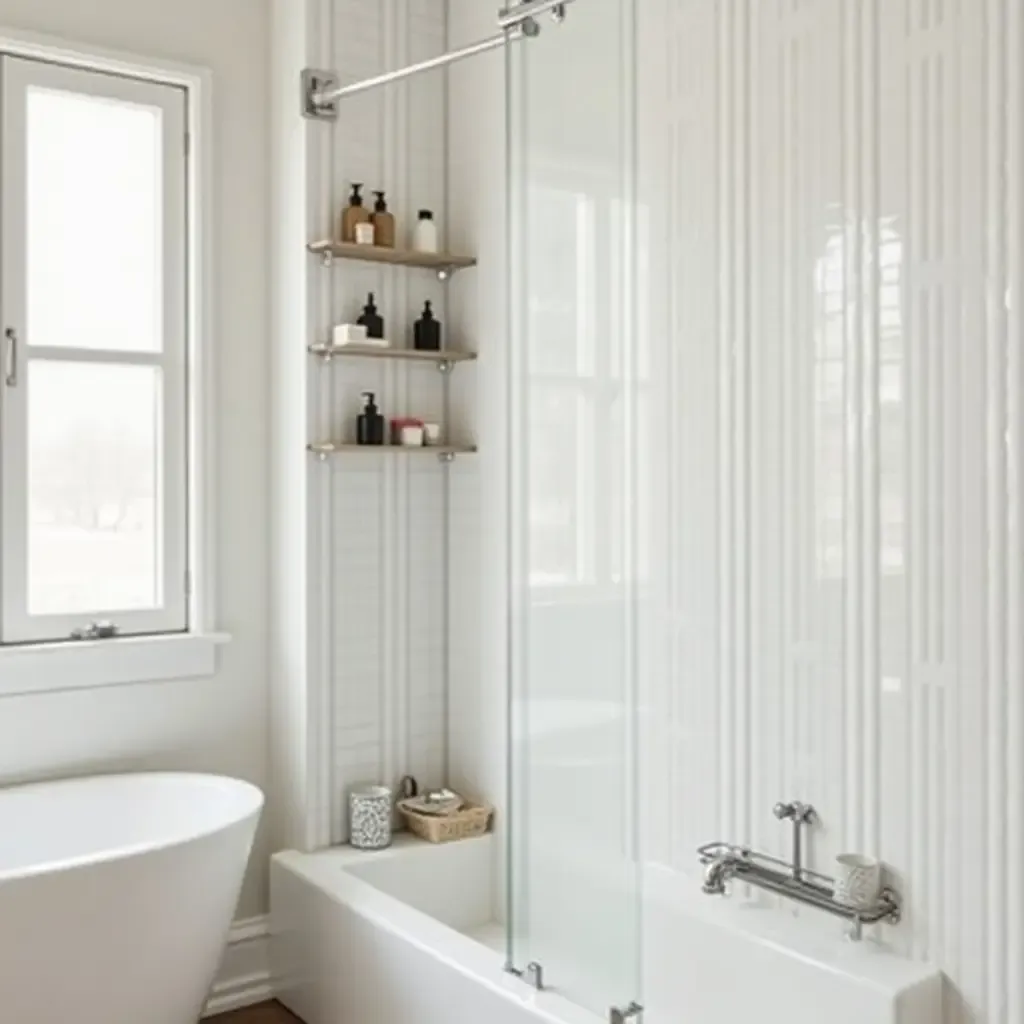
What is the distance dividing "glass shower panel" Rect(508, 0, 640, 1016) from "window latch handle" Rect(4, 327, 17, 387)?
139 cm

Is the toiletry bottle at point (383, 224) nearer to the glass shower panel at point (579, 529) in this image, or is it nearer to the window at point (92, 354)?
the window at point (92, 354)

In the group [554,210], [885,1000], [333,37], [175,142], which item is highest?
[333,37]

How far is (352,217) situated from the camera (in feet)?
11.1

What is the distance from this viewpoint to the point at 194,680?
3.40 metres

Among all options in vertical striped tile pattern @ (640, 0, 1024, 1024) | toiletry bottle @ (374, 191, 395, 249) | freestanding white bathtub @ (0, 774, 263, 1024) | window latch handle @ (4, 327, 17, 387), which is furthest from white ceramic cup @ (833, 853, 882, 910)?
window latch handle @ (4, 327, 17, 387)

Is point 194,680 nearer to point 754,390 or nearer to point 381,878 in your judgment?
point 381,878

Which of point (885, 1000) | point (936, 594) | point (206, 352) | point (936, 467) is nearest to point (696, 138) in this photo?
point (936, 467)

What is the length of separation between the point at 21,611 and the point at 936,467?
2281 millimetres

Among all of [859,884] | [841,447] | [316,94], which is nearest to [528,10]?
[316,94]

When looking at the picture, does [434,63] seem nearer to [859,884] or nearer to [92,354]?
[92,354]

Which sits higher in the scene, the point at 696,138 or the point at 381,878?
the point at 696,138

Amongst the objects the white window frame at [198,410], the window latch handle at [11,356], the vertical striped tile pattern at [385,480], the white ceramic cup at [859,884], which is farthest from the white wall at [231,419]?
the white ceramic cup at [859,884]

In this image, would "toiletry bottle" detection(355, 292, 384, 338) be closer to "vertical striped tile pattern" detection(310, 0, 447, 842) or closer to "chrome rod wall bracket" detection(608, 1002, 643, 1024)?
"vertical striped tile pattern" detection(310, 0, 447, 842)

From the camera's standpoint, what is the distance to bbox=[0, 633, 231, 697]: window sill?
312 centimetres
